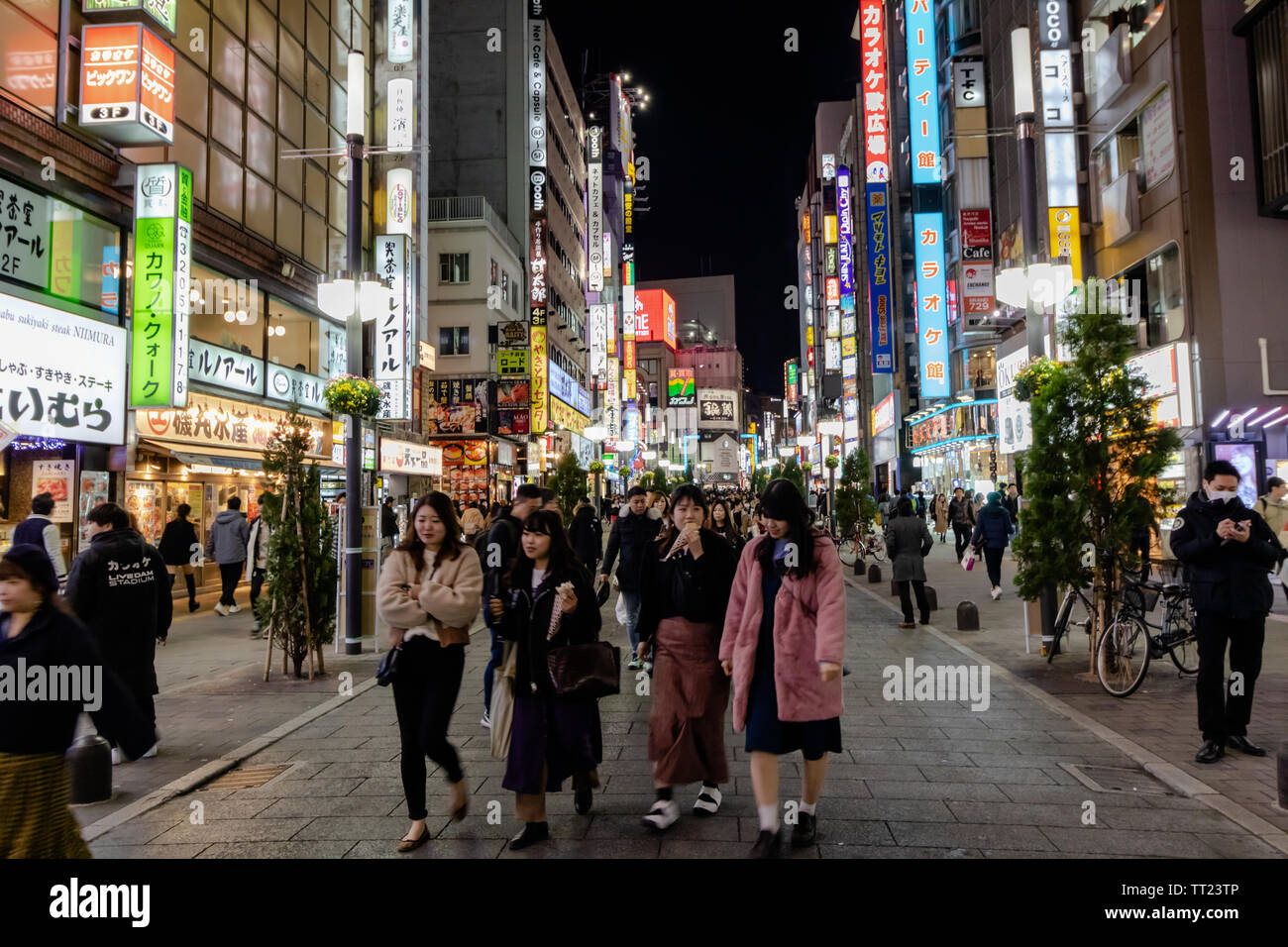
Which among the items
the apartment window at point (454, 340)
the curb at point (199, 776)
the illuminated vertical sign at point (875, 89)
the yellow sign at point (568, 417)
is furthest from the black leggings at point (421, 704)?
the illuminated vertical sign at point (875, 89)

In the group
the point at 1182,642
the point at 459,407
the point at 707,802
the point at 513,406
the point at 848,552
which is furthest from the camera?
the point at 459,407

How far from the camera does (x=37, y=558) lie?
3.70 metres

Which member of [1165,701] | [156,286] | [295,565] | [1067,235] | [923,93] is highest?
[923,93]

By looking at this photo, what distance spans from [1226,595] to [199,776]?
722 centimetres

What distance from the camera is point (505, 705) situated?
480cm

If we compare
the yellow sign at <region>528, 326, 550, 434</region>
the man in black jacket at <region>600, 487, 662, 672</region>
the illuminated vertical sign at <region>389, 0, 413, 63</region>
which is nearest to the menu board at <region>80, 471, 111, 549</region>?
the man in black jacket at <region>600, 487, 662, 672</region>

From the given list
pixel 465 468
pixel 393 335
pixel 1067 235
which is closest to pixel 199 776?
pixel 393 335

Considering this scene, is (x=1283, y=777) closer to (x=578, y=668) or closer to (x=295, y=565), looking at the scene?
(x=578, y=668)

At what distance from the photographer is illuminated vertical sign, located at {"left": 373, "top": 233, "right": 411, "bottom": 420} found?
70.5 feet

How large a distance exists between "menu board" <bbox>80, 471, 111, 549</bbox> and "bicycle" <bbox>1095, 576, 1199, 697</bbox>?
13908 millimetres

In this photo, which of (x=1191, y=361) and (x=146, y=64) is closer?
(x=146, y=64)
